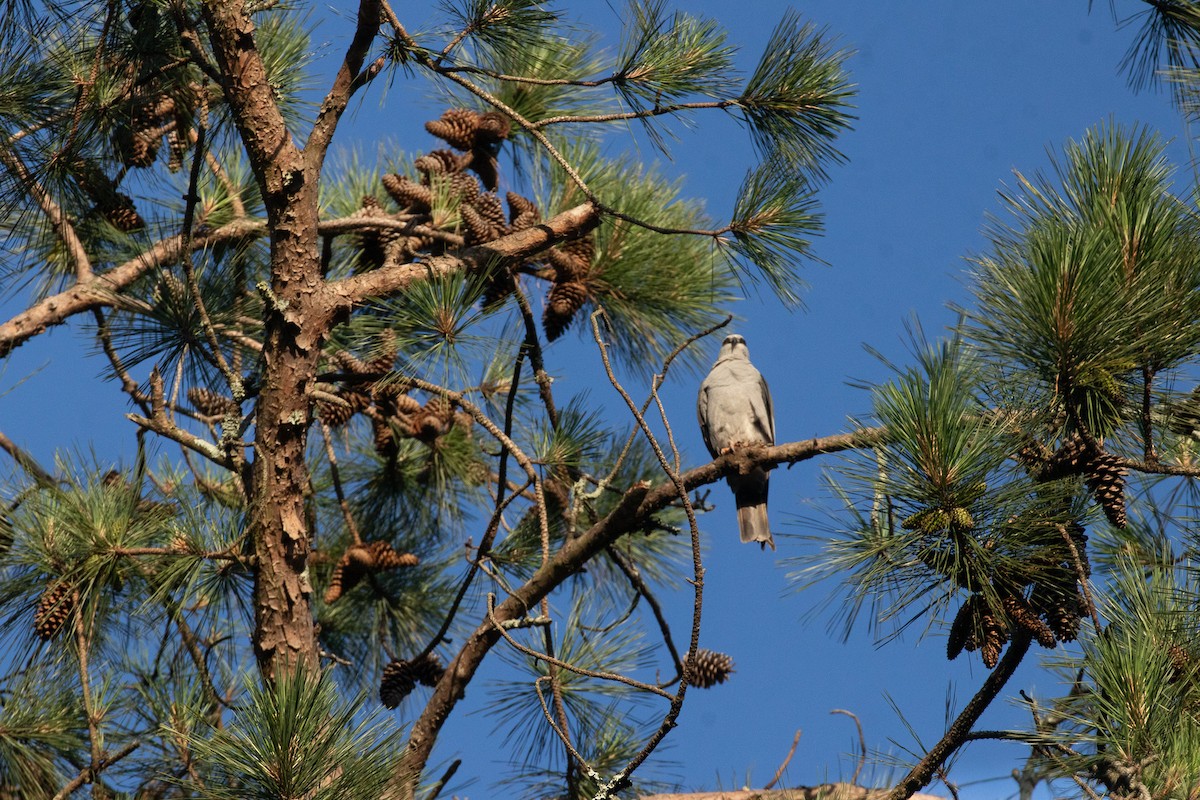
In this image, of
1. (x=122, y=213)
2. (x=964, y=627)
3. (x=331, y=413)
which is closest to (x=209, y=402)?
(x=331, y=413)

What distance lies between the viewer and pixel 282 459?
245cm

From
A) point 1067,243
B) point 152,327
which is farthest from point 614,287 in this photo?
point 1067,243

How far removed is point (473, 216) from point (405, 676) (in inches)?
46.1

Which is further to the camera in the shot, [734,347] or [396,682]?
[734,347]

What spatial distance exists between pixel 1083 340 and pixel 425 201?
81.1 inches

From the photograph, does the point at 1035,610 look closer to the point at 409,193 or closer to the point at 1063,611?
the point at 1063,611

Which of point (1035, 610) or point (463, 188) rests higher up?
point (463, 188)

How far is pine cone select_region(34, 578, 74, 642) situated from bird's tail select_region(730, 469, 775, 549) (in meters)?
2.07

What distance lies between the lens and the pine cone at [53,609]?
2.52 m

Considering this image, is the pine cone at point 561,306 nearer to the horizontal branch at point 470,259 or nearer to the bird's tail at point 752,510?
the horizontal branch at point 470,259

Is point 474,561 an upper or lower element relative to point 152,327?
lower

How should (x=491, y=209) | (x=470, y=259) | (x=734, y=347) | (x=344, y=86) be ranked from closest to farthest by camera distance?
(x=344, y=86)
(x=470, y=259)
(x=491, y=209)
(x=734, y=347)

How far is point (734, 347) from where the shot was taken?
4.58 meters

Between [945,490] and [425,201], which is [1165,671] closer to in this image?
[945,490]
